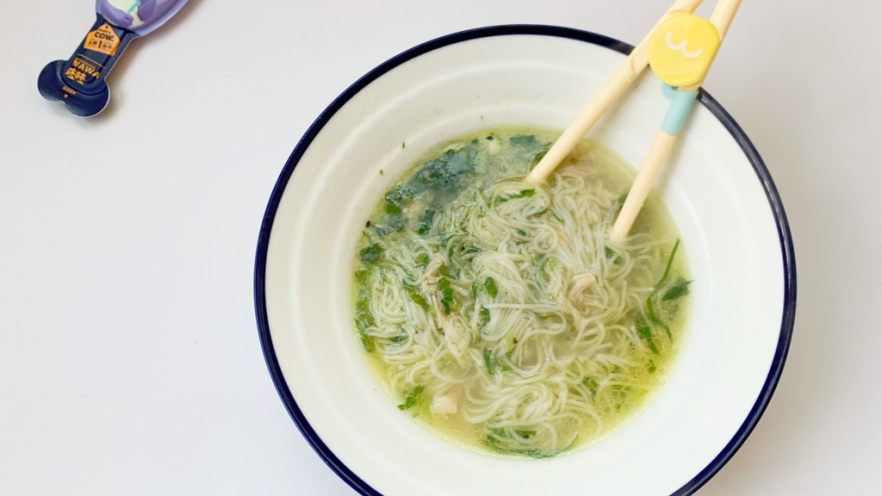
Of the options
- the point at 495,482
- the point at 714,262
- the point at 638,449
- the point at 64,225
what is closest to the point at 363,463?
the point at 495,482

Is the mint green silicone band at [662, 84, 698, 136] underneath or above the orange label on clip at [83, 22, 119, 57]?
above

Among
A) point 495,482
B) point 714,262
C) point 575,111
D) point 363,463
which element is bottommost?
point 363,463

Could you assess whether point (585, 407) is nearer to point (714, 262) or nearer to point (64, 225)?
point (714, 262)

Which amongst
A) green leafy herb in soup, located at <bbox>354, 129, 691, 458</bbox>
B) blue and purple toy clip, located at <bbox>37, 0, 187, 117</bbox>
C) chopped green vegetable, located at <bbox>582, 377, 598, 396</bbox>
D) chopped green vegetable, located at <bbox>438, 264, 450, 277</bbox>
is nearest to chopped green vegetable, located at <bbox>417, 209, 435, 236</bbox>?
green leafy herb in soup, located at <bbox>354, 129, 691, 458</bbox>

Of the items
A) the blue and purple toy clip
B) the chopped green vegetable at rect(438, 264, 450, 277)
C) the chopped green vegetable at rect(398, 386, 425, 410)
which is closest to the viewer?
the chopped green vegetable at rect(398, 386, 425, 410)

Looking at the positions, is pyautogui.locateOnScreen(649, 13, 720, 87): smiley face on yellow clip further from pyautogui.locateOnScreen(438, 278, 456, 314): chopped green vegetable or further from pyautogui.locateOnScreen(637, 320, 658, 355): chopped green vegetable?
pyautogui.locateOnScreen(438, 278, 456, 314): chopped green vegetable

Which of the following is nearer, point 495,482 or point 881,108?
point 495,482

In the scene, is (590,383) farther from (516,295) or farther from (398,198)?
(398,198)
